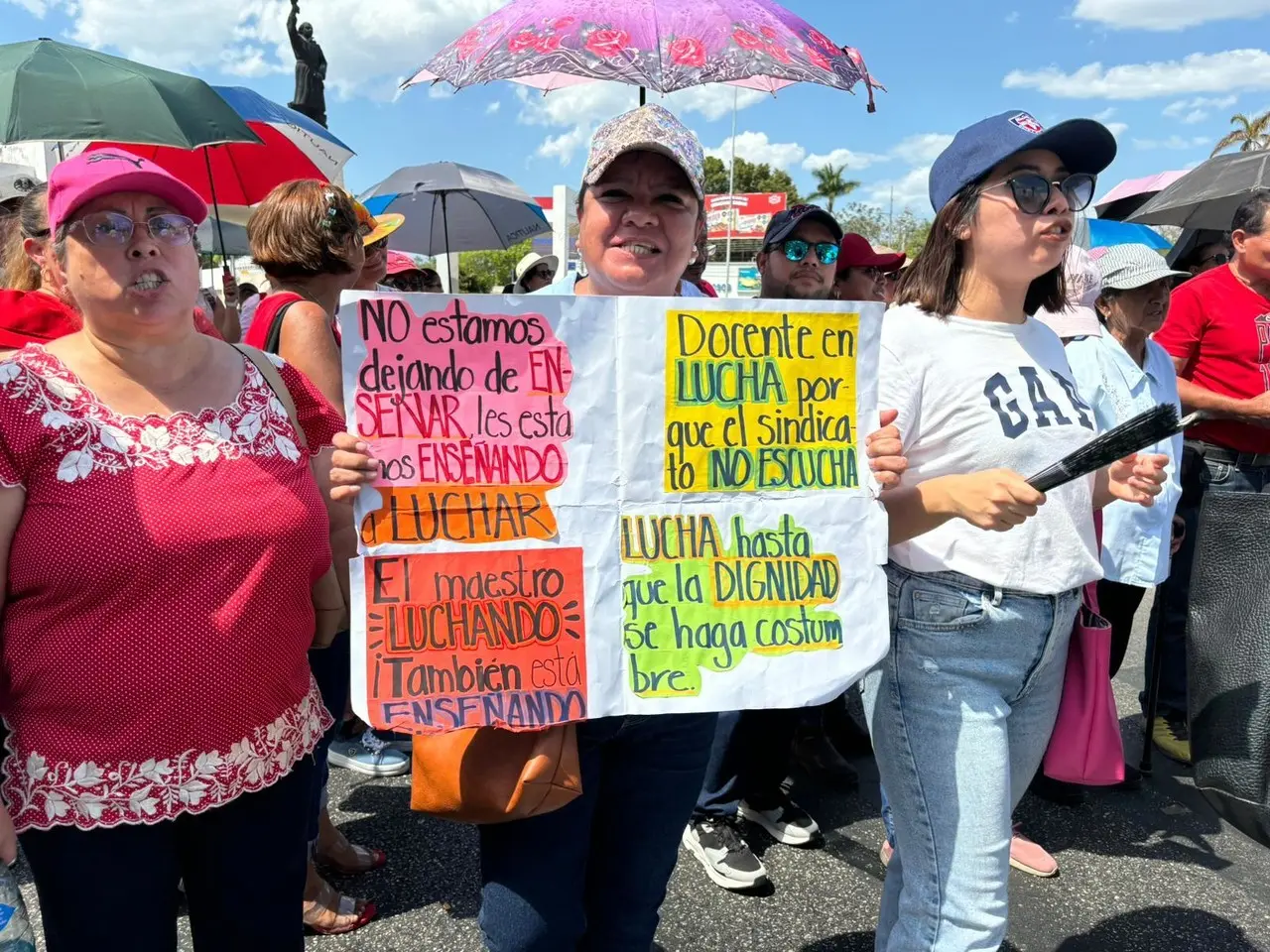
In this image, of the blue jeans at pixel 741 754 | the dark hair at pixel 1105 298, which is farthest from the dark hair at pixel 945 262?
the dark hair at pixel 1105 298

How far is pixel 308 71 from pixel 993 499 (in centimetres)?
2041

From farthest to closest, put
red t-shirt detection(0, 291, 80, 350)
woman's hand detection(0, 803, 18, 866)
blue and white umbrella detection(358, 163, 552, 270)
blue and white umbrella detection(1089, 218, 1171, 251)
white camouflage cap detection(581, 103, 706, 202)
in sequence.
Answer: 1. blue and white umbrella detection(358, 163, 552, 270)
2. blue and white umbrella detection(1089, 218, 1171, 251)
3. red t-shirt detection(0, 291, 80, 350)
4. white camouflage cap detection(581, 103, 706, 202)
5. woman's hand detection(0, 803, 18, 866)

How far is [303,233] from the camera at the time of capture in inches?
105

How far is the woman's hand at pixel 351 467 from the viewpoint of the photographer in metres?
1.47

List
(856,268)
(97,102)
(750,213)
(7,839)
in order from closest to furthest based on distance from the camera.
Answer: (7,839), (97,102), (856,268), (750,213)

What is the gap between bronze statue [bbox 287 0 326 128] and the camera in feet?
58.9

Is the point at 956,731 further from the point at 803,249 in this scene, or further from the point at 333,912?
the point at 803,249

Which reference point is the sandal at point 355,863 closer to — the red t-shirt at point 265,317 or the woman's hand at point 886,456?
the red t-shirt at point 265,317

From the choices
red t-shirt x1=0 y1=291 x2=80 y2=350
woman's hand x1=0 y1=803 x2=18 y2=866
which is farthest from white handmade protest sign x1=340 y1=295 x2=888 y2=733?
red t-shirt x1=0 y1=291 x2=80 y2=350

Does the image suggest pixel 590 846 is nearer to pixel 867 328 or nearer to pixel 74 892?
pixel 74 892

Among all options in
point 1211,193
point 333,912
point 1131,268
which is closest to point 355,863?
point 333,912

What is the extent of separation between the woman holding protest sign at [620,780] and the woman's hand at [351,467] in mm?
81

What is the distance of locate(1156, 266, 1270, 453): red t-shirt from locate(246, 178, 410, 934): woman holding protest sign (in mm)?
3484

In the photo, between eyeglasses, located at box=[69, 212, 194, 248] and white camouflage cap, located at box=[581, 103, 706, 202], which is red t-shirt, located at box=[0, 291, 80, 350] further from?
white camouflage cap, located at box=[581, 103, 706, 202]
